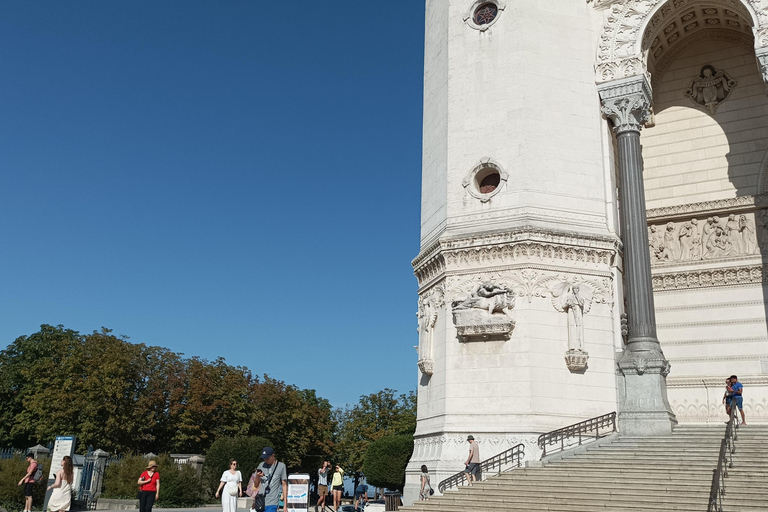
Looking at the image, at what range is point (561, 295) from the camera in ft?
64.3

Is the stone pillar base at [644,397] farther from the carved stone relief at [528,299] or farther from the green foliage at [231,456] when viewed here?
the green foliage at [231,456]

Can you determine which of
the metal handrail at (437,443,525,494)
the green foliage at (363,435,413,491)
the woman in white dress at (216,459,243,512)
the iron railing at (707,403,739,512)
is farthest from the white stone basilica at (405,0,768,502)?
the green foliage at (363,435,413,491)

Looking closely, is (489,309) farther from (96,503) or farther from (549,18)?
(96,503)

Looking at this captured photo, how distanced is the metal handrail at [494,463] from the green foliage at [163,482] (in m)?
14.1

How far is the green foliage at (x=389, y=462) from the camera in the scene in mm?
39094

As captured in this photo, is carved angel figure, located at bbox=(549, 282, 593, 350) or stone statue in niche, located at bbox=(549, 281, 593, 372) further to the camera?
carved angel figure, located at bbox=(549, 282, 593, 350)

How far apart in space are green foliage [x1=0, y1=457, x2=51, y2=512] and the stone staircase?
14.2m

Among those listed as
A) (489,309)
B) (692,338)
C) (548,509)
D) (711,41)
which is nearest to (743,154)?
(711,41)

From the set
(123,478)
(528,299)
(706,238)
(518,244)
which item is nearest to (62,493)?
(528,299)

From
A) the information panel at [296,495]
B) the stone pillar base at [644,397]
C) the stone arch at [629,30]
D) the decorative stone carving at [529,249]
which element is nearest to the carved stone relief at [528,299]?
the decorative stone carving at [529,249]

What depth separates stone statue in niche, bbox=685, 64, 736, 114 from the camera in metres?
23.8

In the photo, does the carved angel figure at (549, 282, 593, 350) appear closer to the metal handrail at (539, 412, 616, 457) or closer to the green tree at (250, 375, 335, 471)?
the metal handrail at (539, 412, 616, 457)

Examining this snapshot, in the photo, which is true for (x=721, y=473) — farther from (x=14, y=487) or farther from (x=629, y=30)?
(x=14, y=487)

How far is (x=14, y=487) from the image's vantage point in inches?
893
